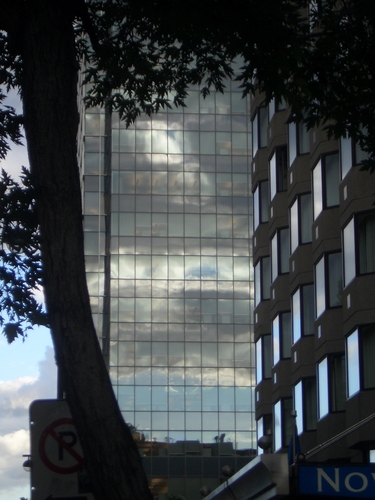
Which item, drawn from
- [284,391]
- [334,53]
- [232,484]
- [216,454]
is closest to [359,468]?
[232,484]

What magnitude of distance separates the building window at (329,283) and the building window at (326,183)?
160 cm

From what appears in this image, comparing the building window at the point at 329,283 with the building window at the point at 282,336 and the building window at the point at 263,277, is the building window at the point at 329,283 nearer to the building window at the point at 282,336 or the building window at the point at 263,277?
the building window at the point at 282,336

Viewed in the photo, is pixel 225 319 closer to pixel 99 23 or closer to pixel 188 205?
pixel 188 205

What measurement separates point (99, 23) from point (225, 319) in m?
73.6

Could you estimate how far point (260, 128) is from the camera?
41.0 meters

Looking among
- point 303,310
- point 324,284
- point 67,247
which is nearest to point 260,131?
point 303,310

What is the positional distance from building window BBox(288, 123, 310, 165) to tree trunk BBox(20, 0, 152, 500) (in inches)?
904

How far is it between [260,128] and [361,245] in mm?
15325

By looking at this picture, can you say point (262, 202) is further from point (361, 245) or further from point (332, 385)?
point (361, 245)

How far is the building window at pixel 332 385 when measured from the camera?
29031mm

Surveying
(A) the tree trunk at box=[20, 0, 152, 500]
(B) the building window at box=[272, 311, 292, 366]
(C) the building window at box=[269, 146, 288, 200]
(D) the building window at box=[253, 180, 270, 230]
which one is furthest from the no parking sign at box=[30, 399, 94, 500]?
(D) the building window at box=[253, 180, 270, 230]

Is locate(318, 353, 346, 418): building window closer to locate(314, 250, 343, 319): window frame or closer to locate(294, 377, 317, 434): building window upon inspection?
locate(314, 250, 343, 319): window frame

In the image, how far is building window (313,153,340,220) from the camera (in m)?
30.0

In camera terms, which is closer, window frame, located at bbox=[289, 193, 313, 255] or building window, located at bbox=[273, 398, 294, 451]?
window frame, located at bbox=[289, 193, 313, 255]
